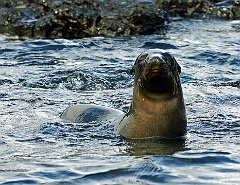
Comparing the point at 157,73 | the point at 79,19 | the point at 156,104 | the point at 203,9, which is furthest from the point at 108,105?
the point at 203,9

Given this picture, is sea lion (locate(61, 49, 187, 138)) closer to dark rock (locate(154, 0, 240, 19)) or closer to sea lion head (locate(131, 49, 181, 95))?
sea lion head (locate(131, 49, 181, 95))

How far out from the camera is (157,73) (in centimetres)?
609

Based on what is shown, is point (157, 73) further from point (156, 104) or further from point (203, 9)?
point (203, 9)

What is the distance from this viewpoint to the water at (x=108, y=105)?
16.9 feet

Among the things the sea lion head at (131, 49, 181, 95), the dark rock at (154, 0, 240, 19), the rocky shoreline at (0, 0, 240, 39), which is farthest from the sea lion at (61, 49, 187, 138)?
the dark rock at (154, 0, 240, 19)

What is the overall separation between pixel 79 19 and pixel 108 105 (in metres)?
5.09

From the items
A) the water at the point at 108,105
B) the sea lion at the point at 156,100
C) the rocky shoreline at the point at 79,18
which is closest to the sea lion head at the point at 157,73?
the sea lion at the point at 156,100

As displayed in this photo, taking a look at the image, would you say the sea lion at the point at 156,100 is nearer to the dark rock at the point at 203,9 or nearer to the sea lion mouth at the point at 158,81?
the sea lion mouth at the point at 158,81

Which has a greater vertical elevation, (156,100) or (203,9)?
(156,100)

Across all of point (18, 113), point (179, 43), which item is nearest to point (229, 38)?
point (179, 43)

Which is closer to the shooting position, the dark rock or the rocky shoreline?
the rocky shoreline

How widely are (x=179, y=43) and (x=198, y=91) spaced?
3.38 meters

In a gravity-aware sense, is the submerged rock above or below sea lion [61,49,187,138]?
below

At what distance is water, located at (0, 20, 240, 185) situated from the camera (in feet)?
16.9
